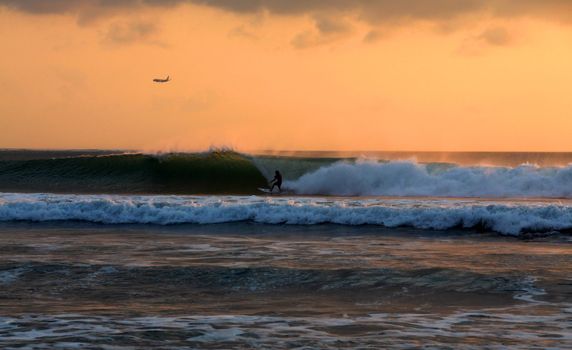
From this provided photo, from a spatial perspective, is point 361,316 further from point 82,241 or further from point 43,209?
point 43,209

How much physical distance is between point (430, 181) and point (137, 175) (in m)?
11.9

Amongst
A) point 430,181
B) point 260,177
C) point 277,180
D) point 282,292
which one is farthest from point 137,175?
point 282,292

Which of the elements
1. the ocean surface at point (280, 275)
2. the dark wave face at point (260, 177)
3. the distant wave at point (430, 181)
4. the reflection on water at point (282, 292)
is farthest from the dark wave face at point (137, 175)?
the reflection on water at point (282, 292)

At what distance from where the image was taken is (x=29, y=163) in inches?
1447

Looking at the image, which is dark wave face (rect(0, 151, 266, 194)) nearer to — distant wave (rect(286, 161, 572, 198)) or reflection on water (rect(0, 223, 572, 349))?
distant wave (rect(286, 161, 572, 198))

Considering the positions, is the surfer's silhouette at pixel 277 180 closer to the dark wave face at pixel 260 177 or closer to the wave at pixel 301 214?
the dark wave face at pixel 260 177

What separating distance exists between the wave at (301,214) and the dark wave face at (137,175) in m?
9.53

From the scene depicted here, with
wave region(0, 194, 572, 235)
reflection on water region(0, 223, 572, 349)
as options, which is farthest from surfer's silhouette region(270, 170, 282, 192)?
reflection on water region(0, 223, 572, 349)

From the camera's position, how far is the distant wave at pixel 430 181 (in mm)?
33750

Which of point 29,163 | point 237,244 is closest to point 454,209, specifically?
point 237,244

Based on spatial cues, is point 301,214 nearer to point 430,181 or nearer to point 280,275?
point 280,275

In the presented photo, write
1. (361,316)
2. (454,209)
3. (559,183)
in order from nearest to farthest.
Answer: (361,316) → (454,209) → (559,183)

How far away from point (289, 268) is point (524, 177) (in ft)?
78.5

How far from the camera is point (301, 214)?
21.5 meters
